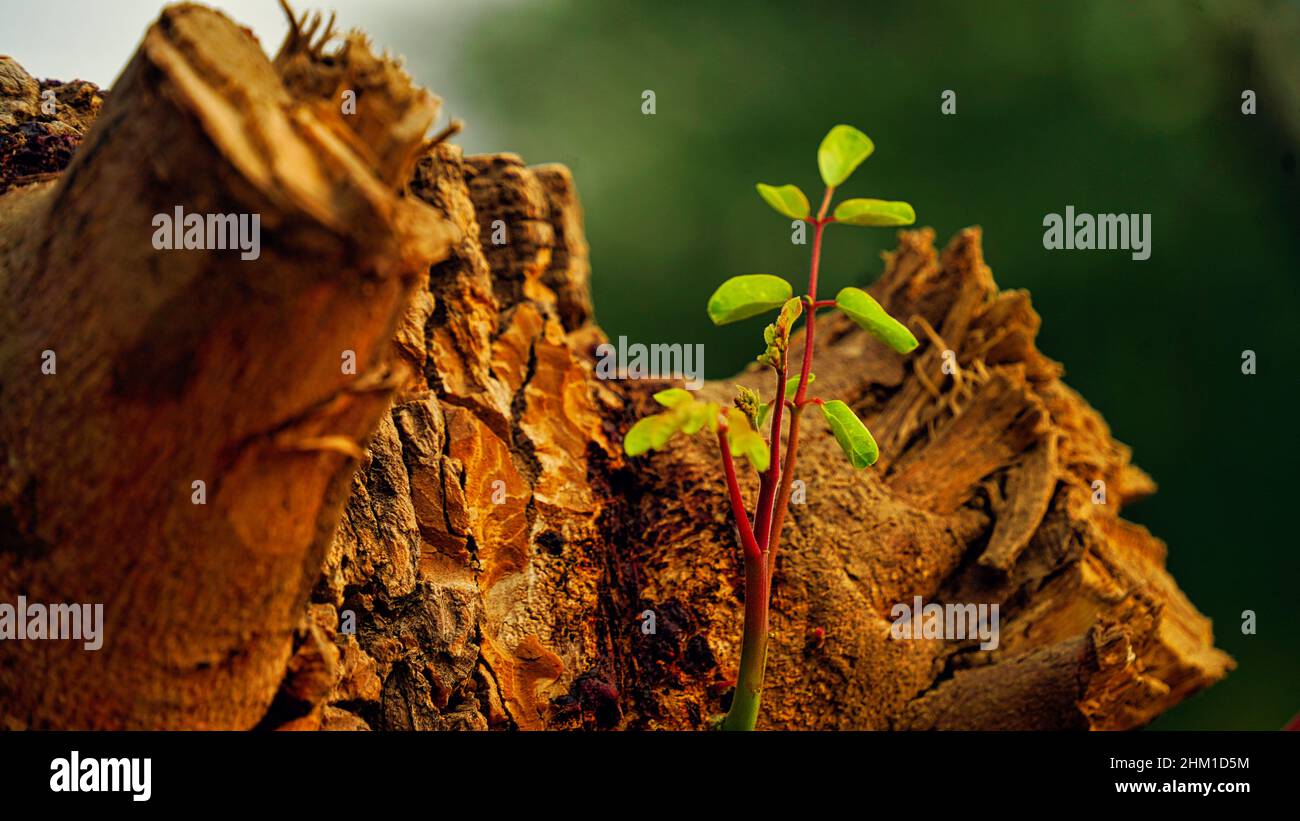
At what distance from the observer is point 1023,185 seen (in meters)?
2.15

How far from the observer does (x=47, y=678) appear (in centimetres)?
55

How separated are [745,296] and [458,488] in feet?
1.28

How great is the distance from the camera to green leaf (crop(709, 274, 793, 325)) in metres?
0.81

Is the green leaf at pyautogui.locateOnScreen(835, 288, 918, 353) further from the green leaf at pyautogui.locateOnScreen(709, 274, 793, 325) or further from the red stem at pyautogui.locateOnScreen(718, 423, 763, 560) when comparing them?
the red stem at pyautogui.locateOnScreen(718, 423, 763, 560)

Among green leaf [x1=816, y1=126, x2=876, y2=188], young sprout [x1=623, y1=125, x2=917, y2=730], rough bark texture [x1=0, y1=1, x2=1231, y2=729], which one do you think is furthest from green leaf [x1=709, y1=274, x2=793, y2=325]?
rough bark texture [x1=0, y1=1, x2=1231, y2=729]

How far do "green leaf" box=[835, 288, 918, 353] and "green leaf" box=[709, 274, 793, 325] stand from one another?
55 millimetres

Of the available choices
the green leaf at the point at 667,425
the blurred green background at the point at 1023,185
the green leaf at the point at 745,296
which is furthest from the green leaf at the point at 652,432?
the blurred green background at the point at 1023,185

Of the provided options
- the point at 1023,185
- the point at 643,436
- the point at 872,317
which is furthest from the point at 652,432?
the point at 1023,185

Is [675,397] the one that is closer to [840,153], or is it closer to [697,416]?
[697,416]
